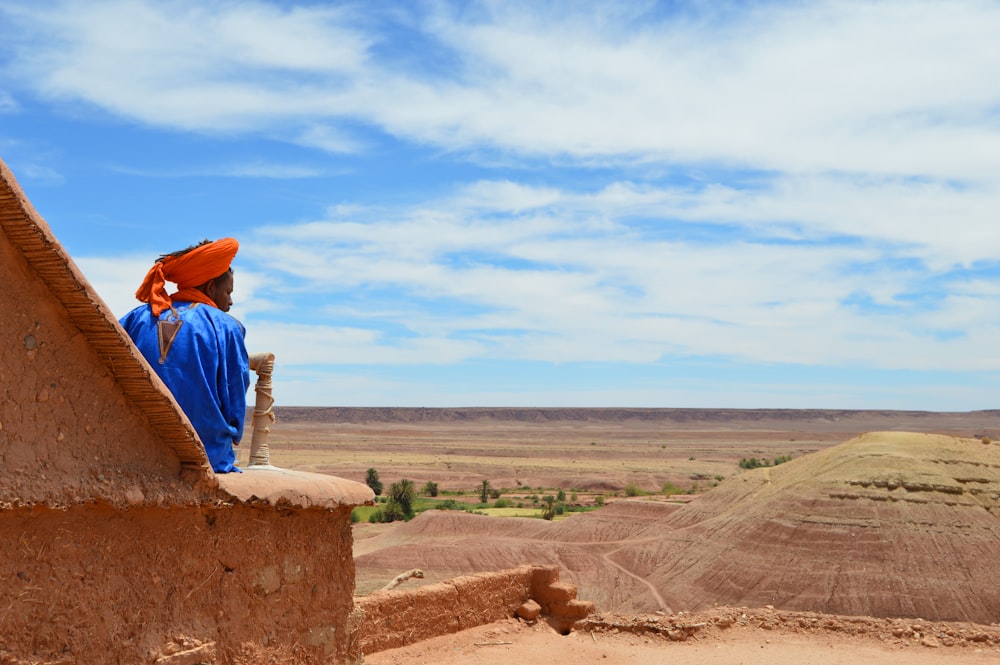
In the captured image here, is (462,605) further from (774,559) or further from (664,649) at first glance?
(774,559)

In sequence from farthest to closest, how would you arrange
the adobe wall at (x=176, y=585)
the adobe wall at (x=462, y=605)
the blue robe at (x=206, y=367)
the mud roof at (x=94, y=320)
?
1. the adobe wall at (x=462, y=605)
2. the blue robe at (x=206, y=367)
3. the adobe wall at (x=176, y=585)
4. the mud roof at (x=94, y=320)

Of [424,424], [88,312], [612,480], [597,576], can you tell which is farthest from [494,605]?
[424,424]

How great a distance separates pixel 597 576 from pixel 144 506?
785 inches

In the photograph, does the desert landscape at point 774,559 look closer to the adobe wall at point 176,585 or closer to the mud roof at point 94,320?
the adobe wall at point 176,585

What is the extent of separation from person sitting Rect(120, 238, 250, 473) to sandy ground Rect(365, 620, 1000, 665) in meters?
5.45

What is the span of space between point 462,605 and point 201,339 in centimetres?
683

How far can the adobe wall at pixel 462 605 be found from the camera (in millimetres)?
8883

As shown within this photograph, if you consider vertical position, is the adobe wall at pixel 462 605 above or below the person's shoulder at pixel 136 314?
below

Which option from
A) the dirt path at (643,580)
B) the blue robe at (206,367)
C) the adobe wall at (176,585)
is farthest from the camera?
the dirt path at (643,580)

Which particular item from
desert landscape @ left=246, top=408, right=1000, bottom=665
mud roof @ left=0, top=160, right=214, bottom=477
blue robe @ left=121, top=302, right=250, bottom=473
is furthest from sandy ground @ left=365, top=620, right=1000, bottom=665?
mud roof @ left=0, top=160, right=214, bottom=477

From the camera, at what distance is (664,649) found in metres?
10.8

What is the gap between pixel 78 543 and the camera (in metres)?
3.12

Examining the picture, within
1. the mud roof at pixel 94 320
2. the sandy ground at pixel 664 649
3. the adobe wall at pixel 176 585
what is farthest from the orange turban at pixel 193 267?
the sandy ground at pixel 664 649

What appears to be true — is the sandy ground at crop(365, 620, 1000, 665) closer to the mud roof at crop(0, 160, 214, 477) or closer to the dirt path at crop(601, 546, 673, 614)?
the mud roof at crop(0, 160, 214, 477)
